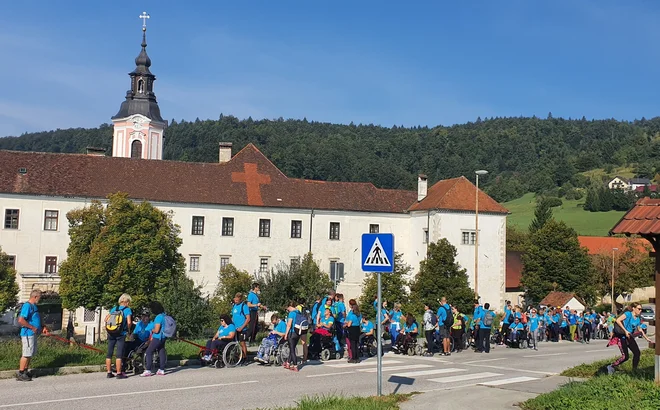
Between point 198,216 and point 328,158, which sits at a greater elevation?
point 328,158

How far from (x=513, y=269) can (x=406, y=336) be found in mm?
46680

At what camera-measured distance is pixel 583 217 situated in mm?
113250

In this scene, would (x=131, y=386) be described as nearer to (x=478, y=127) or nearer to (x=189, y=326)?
(x=189, y=326)

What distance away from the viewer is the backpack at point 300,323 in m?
17.0

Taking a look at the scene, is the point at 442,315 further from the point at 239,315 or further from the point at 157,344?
the point at 157,344

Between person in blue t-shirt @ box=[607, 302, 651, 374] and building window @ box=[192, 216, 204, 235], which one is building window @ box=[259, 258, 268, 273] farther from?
person in blue t-shirt @ box=[607, 302, 651, 374]

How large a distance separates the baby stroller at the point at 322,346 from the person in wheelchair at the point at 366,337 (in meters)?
1.35

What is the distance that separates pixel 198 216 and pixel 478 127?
154210 millimetres

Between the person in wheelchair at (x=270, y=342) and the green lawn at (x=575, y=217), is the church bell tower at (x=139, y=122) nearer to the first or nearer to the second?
the person in wheelchair at (x=270, y=342)

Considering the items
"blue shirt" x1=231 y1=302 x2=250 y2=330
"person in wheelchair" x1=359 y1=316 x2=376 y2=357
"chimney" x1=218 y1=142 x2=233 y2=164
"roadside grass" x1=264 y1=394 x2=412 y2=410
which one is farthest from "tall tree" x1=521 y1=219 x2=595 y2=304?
"roadside grass" x1=264 y1=394 x2=412 y2=410

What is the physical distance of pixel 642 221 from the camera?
10.7 m

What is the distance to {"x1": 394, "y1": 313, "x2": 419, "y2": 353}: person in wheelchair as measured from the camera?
2142cm

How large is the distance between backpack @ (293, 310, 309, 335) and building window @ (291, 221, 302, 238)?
39.4 metres

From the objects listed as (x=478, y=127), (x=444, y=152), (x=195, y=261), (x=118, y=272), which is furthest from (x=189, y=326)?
(x=478, y=127)
